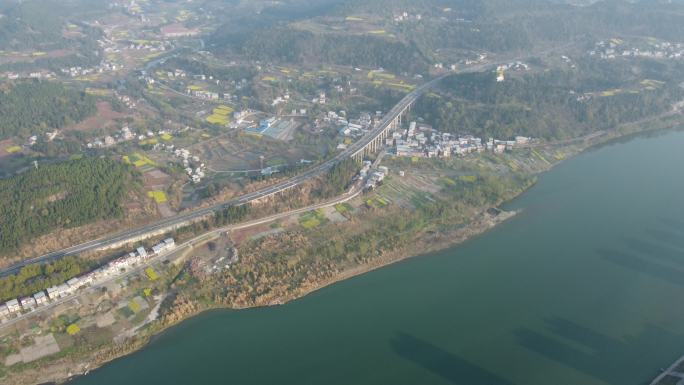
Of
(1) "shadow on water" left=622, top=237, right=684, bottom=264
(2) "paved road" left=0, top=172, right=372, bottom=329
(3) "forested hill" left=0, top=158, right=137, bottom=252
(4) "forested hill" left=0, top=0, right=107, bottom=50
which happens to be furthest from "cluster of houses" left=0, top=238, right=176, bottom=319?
(4) "forested hill" left=0, top=0, right=107, bottom=50

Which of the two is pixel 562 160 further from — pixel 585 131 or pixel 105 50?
pixel 105 50

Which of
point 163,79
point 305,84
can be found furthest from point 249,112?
point 163,79

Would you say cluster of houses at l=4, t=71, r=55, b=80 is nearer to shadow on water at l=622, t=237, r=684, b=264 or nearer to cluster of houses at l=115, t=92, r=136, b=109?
cluster of houses at l=115, t=92, r=136, b=109

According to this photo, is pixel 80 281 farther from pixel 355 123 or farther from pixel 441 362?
pixel 355 123

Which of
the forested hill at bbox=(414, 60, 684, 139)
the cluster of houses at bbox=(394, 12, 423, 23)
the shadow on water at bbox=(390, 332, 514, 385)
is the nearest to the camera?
the shadow on water at bbox=(390, 332, 514, 385)

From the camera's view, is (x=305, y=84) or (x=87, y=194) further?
(x=305, y=84)

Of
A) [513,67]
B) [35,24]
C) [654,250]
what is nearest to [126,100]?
[35,24]
